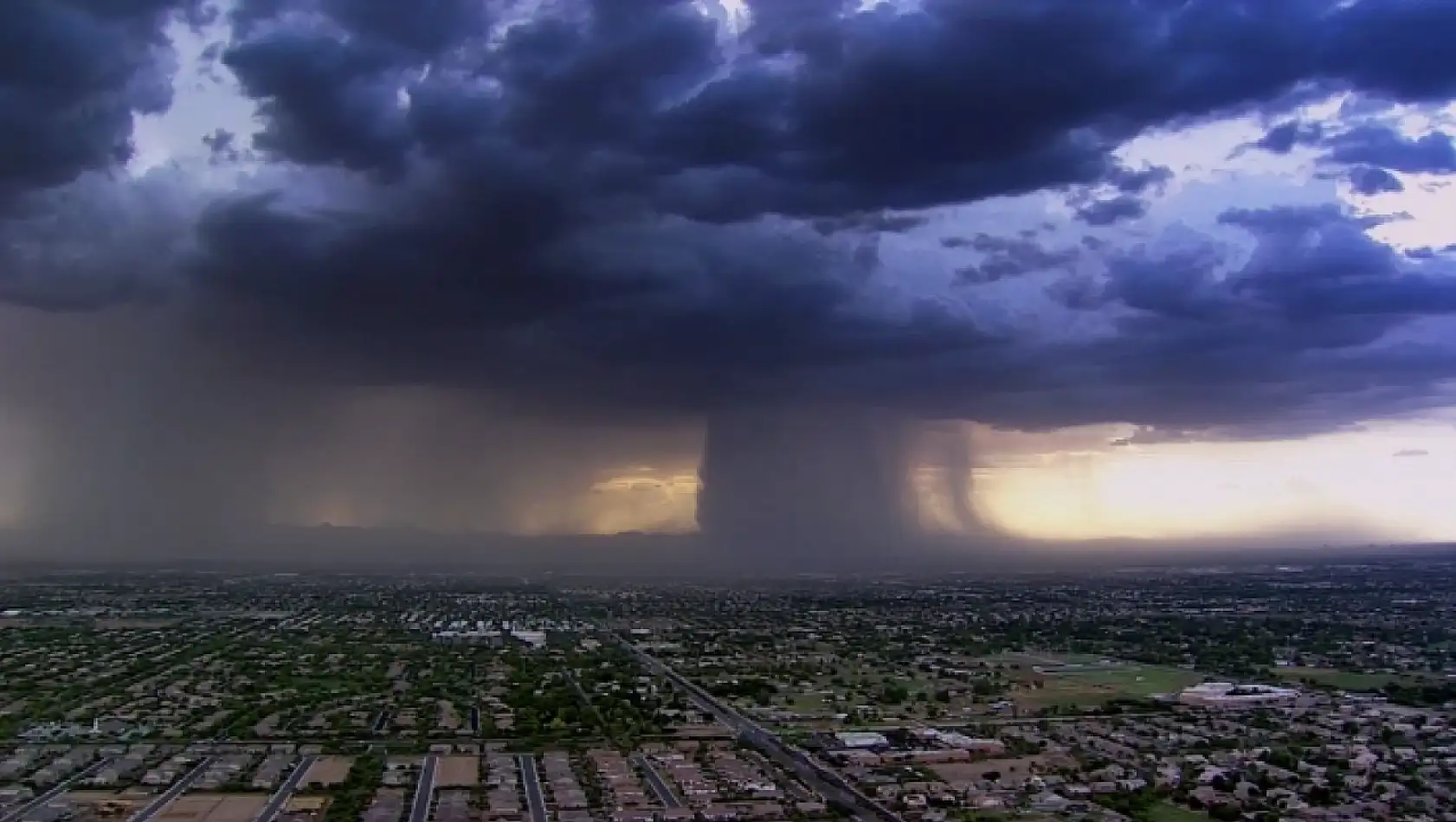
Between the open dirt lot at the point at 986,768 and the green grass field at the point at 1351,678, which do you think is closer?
the open dirt lot at the point at 986,768

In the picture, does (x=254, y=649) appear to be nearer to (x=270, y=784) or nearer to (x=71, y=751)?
(x=71, y=751)

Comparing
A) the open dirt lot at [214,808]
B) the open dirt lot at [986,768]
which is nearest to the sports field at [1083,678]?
the open dirt lot at [986,768]

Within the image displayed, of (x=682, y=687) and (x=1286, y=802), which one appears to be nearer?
(x=1286, y=802)

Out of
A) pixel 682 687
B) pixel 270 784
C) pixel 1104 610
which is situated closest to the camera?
pixel 270 784

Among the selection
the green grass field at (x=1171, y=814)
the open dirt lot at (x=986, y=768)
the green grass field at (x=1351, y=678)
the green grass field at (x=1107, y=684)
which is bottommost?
the green grass field at (x=1171, y=814)

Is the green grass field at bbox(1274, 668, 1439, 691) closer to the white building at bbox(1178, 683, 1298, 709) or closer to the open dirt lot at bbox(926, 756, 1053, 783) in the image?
the white building at bbox(1178, 683, 1298, 709)

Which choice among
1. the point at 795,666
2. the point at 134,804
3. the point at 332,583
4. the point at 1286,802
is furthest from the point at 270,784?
the point at 332,583

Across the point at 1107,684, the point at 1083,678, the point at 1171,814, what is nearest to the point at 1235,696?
the point at 1107,684

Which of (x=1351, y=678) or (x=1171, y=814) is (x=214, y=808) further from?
(x=1351, y=678)

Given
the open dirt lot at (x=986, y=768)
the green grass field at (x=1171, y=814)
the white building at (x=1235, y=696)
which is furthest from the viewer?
the white building at (x=1235, y=696)

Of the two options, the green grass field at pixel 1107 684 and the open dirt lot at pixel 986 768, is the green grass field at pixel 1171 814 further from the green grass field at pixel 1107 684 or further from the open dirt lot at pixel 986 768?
the green grass field at pixel 1107 684

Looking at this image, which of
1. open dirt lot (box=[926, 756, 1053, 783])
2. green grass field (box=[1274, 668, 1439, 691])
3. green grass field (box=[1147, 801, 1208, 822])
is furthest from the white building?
green grass field (box=[1147, 801, 1208, 822])
